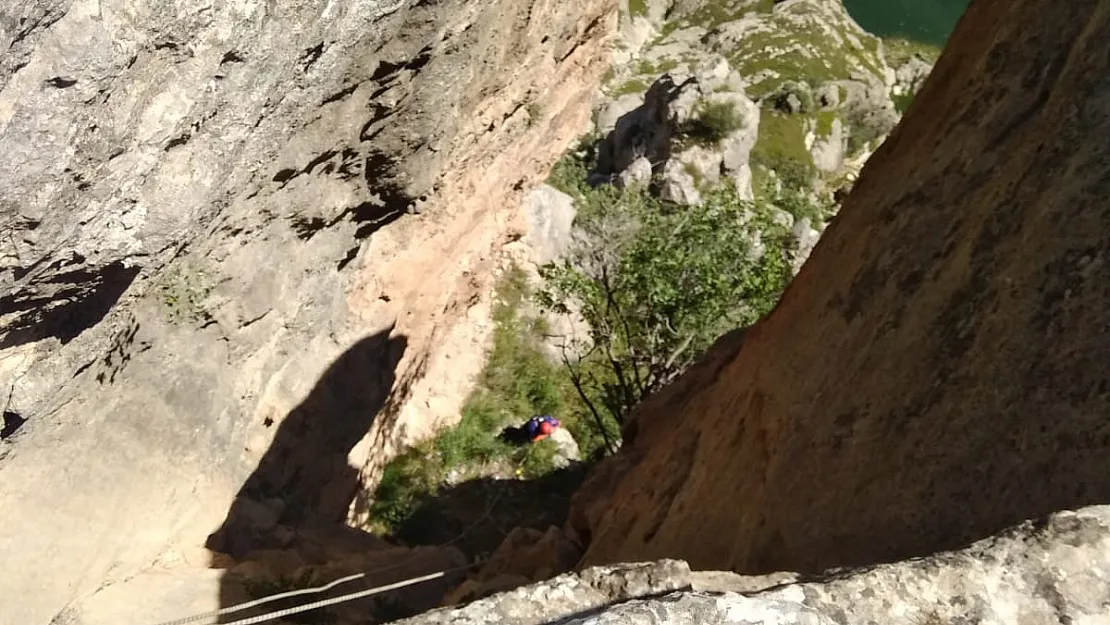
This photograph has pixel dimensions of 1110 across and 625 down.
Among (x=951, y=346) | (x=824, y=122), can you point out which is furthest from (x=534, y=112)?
(x=824, y=122)

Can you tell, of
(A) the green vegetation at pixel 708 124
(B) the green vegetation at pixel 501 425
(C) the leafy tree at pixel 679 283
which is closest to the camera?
(C) the leafy tree at pixel 679 283

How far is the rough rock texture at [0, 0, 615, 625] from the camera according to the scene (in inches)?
167

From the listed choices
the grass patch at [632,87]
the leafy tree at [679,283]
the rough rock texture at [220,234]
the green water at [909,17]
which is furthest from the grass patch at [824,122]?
the rough rock texture at [220,234]

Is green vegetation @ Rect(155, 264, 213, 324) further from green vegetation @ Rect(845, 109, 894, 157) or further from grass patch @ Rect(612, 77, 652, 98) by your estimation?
green vegetation @ Rect(845, 109, 894, 157)

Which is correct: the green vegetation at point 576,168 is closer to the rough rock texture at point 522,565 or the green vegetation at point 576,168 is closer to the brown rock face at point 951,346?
→ the rough rock texture at point 522,565

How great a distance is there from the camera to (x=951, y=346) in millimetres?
3381

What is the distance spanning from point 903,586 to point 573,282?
8.32m

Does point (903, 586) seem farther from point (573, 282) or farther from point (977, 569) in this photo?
point (573, 282)

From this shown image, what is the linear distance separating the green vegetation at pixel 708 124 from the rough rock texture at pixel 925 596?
24023mm

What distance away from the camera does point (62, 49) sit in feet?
12.6

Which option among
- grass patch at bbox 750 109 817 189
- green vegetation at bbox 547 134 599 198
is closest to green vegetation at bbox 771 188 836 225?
grass patch at bbox 750 109 817 189

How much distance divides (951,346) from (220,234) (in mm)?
5155

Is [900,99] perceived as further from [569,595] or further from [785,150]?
[569,595]

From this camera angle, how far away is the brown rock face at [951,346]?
2.83 m
